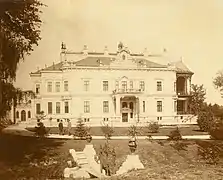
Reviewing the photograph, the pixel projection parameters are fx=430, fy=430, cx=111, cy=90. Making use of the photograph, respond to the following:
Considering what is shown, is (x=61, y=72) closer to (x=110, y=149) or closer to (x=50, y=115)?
(x=50, y=115)

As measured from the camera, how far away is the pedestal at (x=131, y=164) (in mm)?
2586

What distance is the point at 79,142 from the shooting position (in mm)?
2621

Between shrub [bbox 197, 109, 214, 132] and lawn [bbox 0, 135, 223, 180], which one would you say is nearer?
lawn [bbox 0, 135, 223, 180]

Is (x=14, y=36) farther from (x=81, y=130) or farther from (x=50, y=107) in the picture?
(x=81, y=130)

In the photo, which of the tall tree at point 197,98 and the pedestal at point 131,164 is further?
the tall tree at point 197,98

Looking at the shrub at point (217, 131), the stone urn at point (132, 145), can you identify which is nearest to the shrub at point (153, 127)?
the stone urn at point (132, 145)

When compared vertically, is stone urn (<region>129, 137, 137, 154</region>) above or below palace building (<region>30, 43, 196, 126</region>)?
below

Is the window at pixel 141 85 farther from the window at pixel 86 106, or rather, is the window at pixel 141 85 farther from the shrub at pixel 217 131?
the shrub at pixel 217 131

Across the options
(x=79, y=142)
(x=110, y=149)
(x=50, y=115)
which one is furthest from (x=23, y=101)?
(x=110, y=149)

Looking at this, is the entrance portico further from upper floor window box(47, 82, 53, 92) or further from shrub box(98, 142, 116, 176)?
upper floor window box(47, 82, 53, 92)

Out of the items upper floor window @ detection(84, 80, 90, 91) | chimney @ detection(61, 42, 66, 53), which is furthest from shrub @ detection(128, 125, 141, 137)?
chimney @ detection(61, 42, 66, 53)

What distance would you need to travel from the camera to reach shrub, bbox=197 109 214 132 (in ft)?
8.86

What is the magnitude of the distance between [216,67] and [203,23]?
11.4 inches

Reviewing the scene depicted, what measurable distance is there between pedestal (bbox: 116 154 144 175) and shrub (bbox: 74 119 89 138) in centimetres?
30
